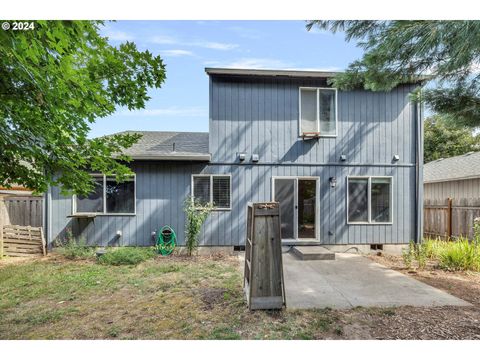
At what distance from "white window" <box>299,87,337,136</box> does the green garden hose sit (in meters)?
3.74

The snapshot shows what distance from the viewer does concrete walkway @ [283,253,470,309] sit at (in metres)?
3.32

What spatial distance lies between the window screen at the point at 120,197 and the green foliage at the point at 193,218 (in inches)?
48.1

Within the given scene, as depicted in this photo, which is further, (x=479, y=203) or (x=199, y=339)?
(x=479, y=203)

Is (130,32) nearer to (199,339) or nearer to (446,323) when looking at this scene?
(199,339)

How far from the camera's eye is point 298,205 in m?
6.59

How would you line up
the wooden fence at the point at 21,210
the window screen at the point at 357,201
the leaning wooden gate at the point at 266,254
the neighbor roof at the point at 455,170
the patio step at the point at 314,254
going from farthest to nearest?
the neighbor roof at the point at 455,170 → the window screen at the point at 357,201 → the wooden fence at the point at 21,210 → the patio step at the point at 314,254 → the leaning wooden gate at the point at 266,254

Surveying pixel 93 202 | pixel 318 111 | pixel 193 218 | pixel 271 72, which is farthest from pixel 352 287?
pixel 93 202

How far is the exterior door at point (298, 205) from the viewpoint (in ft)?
21.4

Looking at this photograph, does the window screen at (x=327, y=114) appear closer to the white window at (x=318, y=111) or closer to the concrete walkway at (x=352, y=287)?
the white window at (x=318, y=111)

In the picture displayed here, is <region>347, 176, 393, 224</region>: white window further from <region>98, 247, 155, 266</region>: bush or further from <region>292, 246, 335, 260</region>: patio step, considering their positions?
<region>98, 247, 155, 266</region>: bush

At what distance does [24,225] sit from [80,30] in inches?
244

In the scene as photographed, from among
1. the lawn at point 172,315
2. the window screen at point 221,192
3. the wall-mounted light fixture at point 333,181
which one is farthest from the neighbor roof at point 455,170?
the window screen at point 221,192
